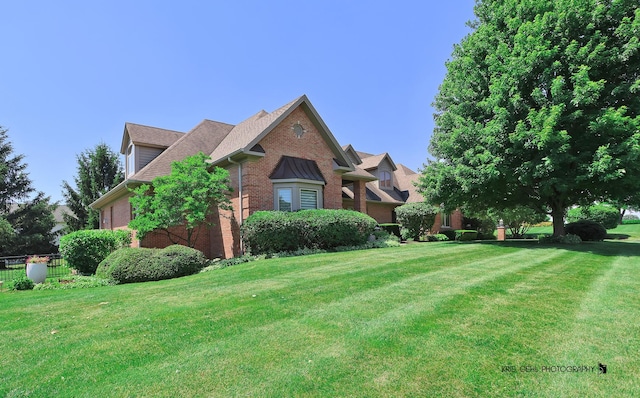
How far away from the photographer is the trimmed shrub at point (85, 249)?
13.5 m

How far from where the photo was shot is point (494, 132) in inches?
518

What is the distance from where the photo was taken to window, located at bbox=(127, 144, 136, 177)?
19.2 m

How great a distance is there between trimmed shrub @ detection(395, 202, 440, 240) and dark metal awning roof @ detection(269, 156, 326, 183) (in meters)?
8.24

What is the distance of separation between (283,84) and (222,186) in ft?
25.2

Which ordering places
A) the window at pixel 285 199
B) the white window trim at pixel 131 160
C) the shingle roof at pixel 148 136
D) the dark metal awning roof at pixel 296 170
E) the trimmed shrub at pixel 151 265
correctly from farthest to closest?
the shingle roof at pixel 148 136
the white window trim at pixel 131 160
the window at pixel 285 199
the dark metal awning roof at pixel 296 170
the trimmed shrub at pixel 151 265

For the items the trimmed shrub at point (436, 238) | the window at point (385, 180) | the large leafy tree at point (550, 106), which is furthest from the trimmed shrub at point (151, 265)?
the window at point (385, 180)

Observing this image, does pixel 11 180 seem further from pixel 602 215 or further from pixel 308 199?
pixel 602 215

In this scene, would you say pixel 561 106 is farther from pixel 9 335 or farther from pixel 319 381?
pixel 9 335

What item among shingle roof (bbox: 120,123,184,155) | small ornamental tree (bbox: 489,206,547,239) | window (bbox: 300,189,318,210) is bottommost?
small ornamental tree (bbox: 489,206,547,239)

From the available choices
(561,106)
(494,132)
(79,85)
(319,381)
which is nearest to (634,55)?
(561,106)

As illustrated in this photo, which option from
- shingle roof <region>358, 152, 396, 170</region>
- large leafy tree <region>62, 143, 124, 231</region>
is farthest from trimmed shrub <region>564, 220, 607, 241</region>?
large leafy tree <region>62, 143, 124, 231</region>

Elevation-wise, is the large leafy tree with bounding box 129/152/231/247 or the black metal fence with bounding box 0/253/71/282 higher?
the large leafy tree with bounding box 129/152/231/247

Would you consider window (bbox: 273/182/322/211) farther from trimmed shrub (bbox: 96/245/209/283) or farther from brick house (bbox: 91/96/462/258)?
trimmed shrub (bbox: 96/245/209/283)

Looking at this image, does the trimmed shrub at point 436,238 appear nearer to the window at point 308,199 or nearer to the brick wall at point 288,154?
the brick wall at point 288,154
